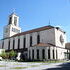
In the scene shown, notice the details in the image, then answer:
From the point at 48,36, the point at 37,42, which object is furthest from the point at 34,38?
the point at 48,36

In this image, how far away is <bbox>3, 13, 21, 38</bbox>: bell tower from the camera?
2723 inches

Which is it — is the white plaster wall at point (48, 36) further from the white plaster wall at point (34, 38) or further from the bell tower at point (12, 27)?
the bell tower at point (12, 27)

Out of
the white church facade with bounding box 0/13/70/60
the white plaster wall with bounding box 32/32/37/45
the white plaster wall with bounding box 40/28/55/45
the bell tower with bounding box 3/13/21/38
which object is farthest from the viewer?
the bell tower with bounding box 3/13/21/38

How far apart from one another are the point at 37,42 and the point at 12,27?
884 inches

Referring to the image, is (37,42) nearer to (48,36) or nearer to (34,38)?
(34,38)

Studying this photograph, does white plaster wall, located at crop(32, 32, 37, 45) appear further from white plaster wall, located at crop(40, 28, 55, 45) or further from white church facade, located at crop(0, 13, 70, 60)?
white plaster wall, located at crop(40, 28, 55, 45)

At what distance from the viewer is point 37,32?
53125 mm

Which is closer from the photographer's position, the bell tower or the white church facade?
the white church facade

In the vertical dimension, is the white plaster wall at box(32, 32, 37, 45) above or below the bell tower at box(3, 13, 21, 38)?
below

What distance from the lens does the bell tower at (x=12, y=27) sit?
227 ft

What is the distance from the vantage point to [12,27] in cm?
6931

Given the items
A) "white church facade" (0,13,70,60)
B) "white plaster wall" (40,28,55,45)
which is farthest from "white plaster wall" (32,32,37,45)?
"white plaster wall" (40,28,55,45)

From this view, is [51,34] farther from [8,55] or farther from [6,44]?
[6,44]

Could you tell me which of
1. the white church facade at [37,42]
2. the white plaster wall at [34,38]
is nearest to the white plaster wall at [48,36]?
the white church facade at [37,42]
